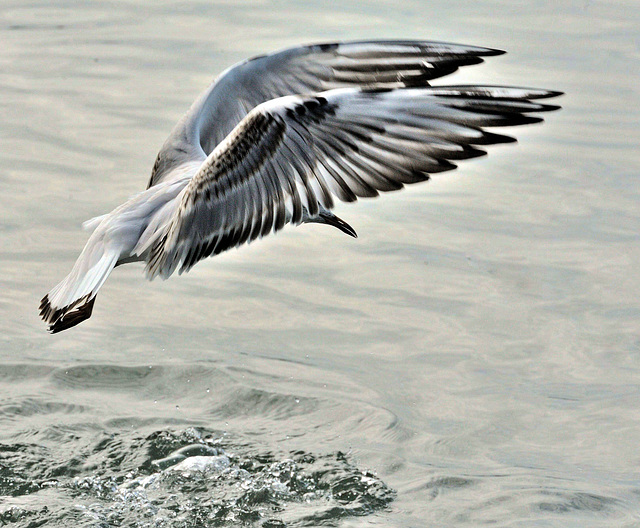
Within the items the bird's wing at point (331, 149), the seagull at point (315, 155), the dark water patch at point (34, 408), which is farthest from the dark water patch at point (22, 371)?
the bird's wing at point (331, 149)

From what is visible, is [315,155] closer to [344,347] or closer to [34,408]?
[344,347]

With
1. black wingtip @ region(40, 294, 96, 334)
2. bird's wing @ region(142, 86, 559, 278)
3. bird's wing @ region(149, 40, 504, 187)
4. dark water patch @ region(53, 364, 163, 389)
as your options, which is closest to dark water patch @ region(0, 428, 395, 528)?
dark water patch @ region(53, 364, 163, 389)

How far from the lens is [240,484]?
624 cm

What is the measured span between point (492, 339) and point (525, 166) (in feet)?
8.24

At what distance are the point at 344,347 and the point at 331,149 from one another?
1.99 meters

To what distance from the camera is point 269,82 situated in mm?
7238

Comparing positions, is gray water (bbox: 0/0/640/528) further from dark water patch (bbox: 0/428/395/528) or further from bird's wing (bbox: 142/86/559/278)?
bird's wing (bbox: 142/86/559/278)

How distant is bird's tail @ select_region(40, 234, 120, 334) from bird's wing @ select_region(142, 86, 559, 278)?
44cm

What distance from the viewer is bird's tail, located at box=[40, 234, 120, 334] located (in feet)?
20.5

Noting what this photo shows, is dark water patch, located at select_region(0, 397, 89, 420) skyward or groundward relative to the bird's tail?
groundward

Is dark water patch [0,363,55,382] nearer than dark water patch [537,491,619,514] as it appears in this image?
No

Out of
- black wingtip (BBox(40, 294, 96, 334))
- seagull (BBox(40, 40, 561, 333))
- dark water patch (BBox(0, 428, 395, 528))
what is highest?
seagull (BBox(40, 40, 561, 333))

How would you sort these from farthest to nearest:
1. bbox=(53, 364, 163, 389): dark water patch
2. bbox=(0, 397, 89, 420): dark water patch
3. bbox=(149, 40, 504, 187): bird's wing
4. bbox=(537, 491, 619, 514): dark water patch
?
bbox=(53, 364, 163, 389): dark water patch
bbox=(0, 397, 89, 420): dark water patch
bbox=(149, 40, 504, 187): bird's wing
bbox=(537, 491, 619, 514): dark water patch

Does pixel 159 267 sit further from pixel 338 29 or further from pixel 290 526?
pixel 338 29
